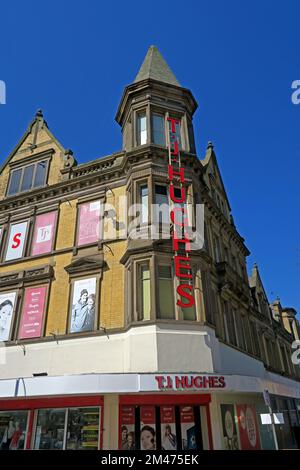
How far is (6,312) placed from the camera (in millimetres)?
16297

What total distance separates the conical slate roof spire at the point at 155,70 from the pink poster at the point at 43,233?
29.7ft

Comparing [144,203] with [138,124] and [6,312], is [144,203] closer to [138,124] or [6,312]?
[138,124]

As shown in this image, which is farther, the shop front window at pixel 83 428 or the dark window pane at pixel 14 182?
the dark window pane at pixel 14 182

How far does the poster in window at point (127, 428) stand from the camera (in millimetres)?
11570

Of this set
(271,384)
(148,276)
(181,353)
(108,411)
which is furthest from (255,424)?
(148,276)

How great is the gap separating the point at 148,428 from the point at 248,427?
5.45 m

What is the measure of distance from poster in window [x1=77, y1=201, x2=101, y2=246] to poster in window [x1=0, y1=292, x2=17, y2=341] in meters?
4.26

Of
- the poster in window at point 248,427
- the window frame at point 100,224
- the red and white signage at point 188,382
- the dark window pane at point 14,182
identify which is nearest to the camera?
the red and white signage at point 188,382

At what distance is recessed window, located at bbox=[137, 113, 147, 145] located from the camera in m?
17.6

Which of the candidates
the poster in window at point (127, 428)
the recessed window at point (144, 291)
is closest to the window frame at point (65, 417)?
the poster in window at point (127, 428)

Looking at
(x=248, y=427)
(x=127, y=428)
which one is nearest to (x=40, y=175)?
(x=127, y=428)

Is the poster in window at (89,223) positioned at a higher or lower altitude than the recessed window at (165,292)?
higher

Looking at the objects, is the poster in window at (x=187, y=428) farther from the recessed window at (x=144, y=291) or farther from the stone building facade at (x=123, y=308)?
the recessed window at (x=144, y=291)

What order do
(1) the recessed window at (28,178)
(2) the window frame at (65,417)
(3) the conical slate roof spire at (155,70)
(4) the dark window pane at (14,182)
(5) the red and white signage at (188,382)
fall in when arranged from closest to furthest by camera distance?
(5) the red and white signage at (188,382), (2) the window frame at (65,417), (3) the conical slate roof spire at (155,70), (1) the recessed window at (28,178), (4) the dark window pane at (14,182)
